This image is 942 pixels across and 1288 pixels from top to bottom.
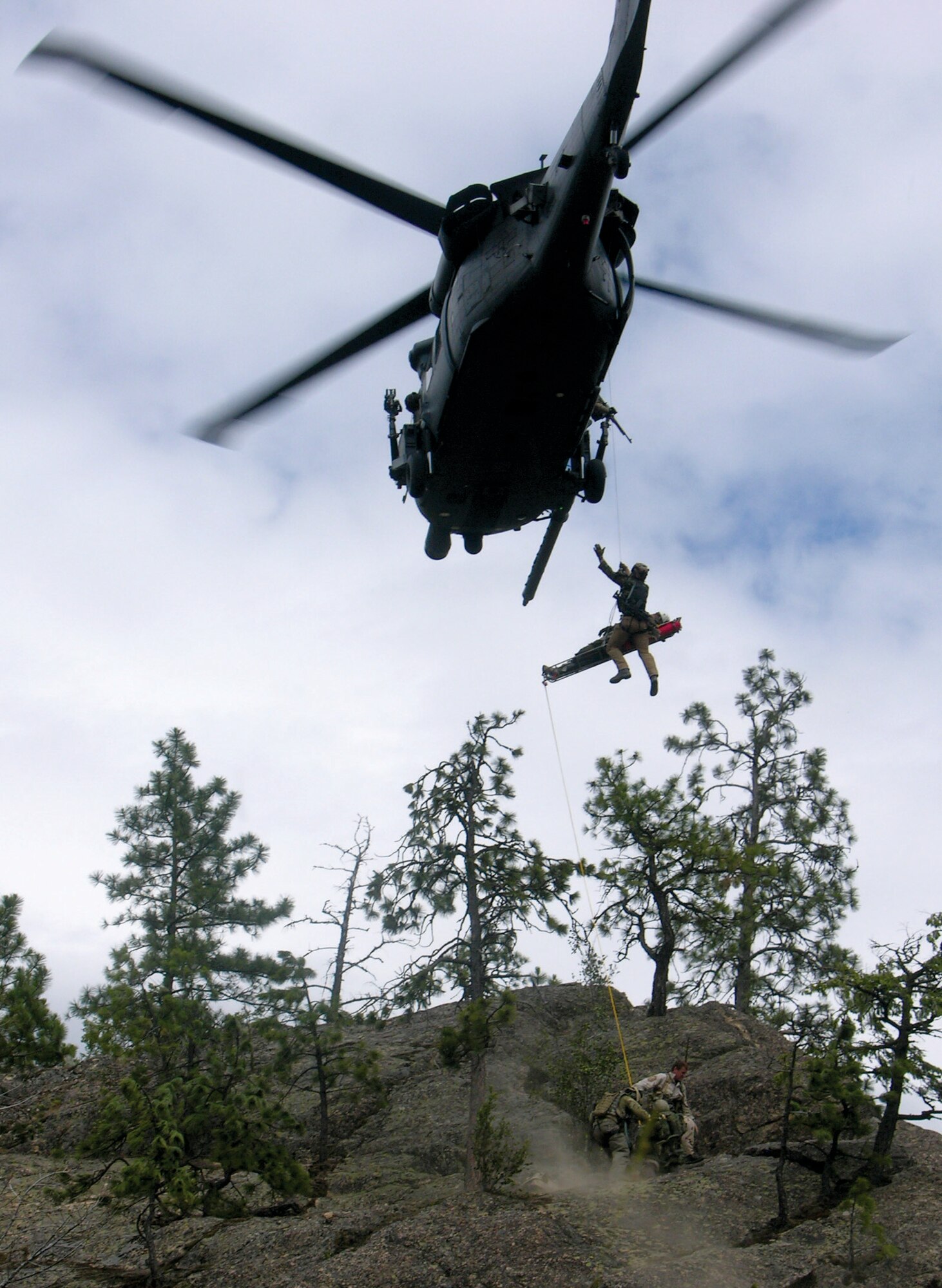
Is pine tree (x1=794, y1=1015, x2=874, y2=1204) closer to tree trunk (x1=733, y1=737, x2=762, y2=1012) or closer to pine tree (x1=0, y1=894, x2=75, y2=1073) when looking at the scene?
tree trunk (x1=733, y1=737, x2=762, y2=1012)

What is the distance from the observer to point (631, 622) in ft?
41.8

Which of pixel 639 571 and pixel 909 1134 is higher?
pixel 639 571

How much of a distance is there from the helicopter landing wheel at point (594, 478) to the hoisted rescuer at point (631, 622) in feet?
10.2

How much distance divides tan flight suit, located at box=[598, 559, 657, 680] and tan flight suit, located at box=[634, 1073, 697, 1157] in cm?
473

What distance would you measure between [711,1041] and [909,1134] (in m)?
4.06

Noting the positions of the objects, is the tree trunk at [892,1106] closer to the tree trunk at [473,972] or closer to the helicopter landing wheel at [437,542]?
the tree trunk at [473,972]

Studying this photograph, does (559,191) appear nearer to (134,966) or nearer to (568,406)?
(568,406)

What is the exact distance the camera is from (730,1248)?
31.2ft

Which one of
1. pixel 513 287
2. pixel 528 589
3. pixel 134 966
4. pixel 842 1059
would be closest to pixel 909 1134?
pixel 842 1059

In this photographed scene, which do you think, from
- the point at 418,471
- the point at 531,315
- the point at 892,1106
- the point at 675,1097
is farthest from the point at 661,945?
the point at 531,315

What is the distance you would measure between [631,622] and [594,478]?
3.75 meters

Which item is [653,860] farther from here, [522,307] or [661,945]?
[522,307]

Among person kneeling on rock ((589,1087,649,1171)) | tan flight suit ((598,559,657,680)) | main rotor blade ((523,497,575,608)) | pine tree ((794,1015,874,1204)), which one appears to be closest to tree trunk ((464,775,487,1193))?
person kneeling on rock ((589,1087,649,1171))

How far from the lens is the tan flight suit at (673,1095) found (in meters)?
12.1
